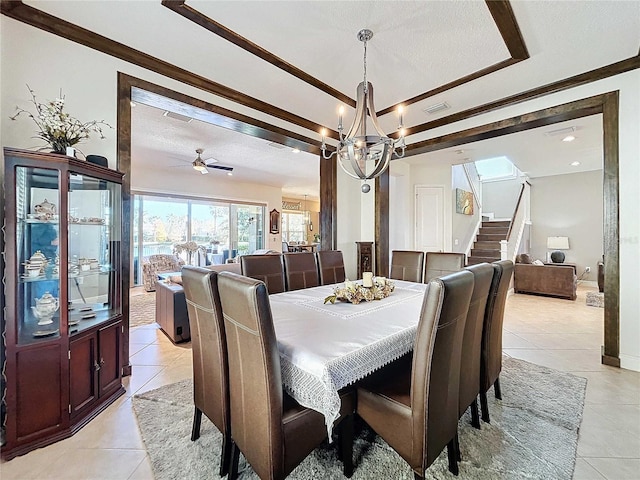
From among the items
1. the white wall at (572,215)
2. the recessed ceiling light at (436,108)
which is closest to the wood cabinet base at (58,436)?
the recessed ceiling light at (436,108)

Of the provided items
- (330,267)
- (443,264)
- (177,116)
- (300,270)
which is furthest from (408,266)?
(177,116)

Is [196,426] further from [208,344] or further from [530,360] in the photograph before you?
[530,360]

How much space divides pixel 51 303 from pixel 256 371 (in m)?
1.55

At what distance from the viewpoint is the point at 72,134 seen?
6.61 ft

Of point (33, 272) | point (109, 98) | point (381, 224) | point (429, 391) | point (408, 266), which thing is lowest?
point (429, 391)

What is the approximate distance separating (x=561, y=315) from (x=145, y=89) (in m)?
6.29

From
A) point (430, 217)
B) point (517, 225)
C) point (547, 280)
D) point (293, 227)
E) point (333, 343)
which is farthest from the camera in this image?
point (293, 227)

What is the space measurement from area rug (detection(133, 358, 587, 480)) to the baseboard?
0.88 metres

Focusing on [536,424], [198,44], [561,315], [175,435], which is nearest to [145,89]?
[198,44]

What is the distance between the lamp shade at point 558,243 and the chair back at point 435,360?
8060 mm

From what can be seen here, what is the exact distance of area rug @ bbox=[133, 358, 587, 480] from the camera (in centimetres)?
151

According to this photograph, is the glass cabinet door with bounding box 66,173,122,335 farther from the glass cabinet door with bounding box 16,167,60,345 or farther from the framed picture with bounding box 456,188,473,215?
the framed picture with bounding box 456,188,473,215

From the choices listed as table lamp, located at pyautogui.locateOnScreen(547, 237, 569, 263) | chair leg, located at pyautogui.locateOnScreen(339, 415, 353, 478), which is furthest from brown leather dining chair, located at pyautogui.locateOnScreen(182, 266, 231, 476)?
table lamp, located at pyautogui.locateOnScreen(547, 237, 569, 263)

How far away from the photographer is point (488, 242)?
7641 millimetres
